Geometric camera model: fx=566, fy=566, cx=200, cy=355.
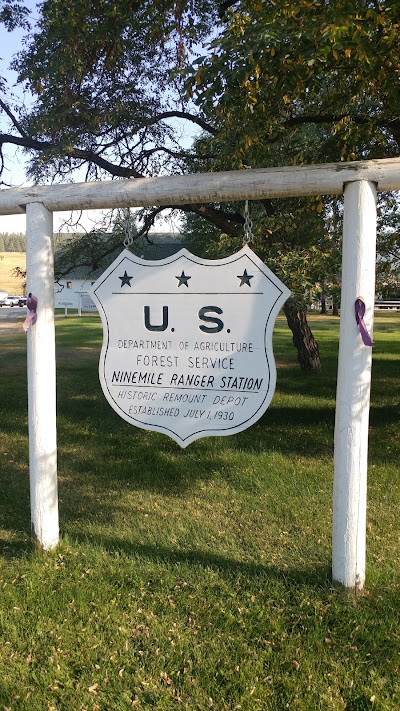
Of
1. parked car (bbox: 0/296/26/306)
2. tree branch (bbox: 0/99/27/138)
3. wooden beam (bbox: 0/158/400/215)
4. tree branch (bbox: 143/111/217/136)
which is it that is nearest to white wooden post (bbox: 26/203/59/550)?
wooden beam (bbox: 0/158/400/215)

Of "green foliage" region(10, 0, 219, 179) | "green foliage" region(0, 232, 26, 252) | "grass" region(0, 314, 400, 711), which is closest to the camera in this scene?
"grass" region(0, 314, 400, 711)

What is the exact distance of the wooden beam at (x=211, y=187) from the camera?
2.96m

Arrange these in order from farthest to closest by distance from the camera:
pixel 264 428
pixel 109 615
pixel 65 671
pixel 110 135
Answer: pixel 110 135, pixel 264 428, pixel 109 615, pixel 65 671

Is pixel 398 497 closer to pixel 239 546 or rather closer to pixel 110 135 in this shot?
pixel 239 546

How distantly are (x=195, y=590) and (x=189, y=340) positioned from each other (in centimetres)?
144

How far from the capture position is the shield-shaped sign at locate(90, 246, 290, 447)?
314 cm

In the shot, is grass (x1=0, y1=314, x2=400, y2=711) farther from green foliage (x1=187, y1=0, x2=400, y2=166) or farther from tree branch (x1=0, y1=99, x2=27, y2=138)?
tree branch (x1=0, y1=99, x2=27, y2=138)

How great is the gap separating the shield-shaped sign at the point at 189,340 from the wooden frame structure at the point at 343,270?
35 cm

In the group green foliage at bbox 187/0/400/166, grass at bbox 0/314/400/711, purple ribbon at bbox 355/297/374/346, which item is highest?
green foliage at bbox 187/0/400/166

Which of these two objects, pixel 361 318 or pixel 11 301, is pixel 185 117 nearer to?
pixel 361 318

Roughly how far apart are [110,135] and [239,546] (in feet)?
20.8

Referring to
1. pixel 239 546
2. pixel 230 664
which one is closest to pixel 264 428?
pixel 239 546

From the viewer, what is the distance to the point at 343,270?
302cm

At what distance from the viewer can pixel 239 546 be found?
12.7ft
